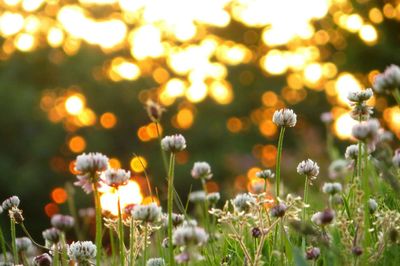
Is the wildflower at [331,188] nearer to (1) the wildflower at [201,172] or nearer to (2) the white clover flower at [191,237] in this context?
(1) the wildflower at [201,172]

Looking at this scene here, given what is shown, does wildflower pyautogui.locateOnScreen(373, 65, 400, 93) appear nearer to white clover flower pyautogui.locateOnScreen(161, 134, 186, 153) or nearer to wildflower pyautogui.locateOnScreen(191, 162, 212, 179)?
white clover flower pyautogui.locateOnScreen(161, 134, 186, 153)

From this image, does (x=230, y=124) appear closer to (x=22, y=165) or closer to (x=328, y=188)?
(x=22, y=165)

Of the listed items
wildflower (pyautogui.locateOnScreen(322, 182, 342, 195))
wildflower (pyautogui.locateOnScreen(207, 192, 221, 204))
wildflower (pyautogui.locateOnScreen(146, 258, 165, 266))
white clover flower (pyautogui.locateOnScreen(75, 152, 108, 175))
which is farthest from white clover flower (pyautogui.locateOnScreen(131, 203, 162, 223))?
wildflower (pyautogui.locateOnScreen(207, 192, 221, 204))

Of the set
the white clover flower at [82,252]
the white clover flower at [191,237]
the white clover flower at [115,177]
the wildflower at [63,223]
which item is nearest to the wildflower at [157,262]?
the white clover flower at [82,252]

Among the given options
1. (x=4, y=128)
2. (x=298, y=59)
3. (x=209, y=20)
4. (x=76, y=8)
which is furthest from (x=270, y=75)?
(x=4, y=128)

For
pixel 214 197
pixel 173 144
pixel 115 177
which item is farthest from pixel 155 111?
pixel 214 197
